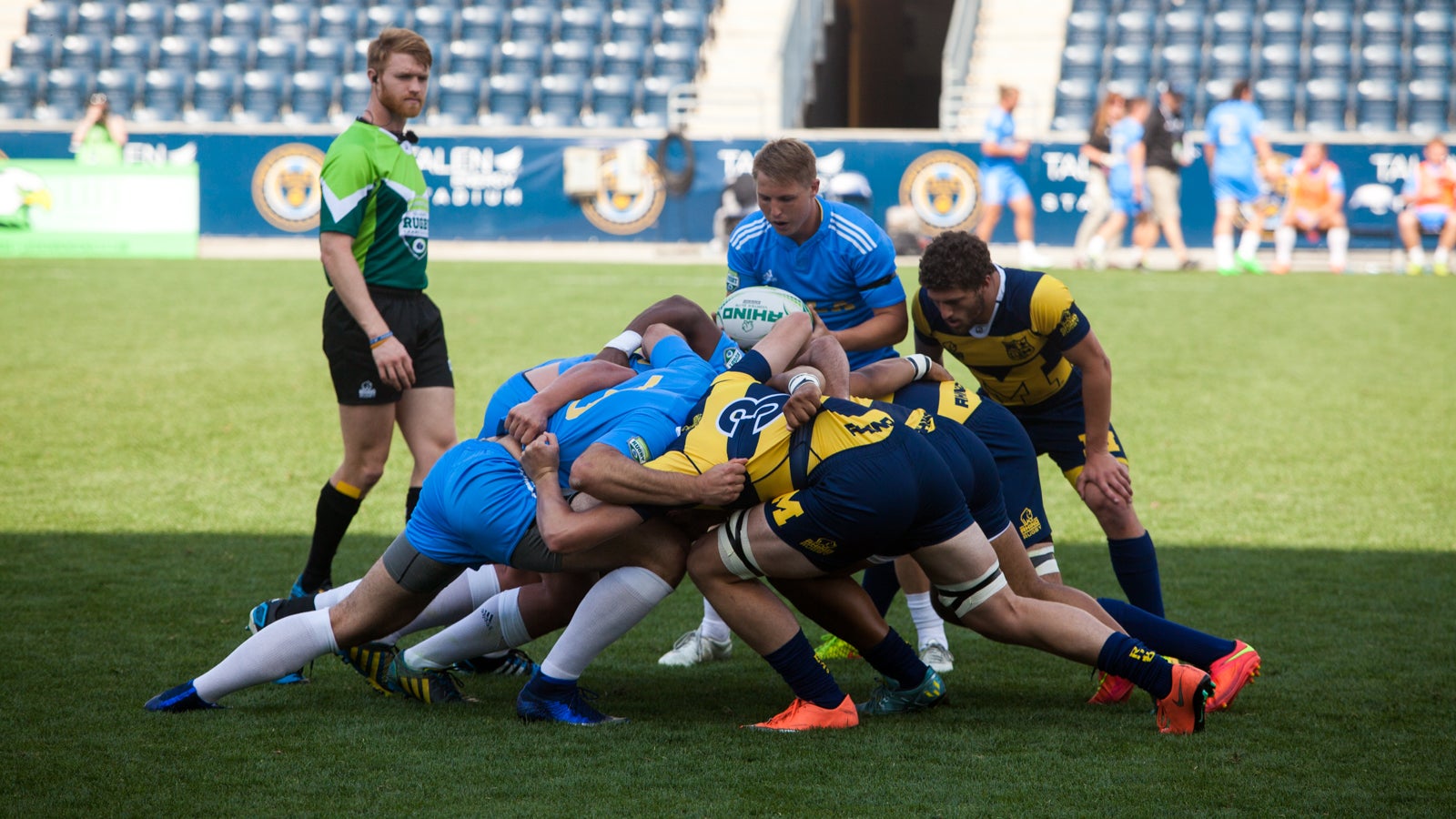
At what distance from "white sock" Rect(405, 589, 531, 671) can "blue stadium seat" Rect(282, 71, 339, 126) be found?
2003 cm

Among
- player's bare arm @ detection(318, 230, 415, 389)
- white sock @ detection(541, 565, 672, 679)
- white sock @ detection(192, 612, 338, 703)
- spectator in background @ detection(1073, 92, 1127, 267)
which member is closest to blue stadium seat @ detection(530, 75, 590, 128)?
spectator in background @ detection(1073, 92, 1127, 267)

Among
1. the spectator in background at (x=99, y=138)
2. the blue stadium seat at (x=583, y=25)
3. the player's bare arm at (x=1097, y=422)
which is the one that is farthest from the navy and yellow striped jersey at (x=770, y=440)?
the blue stadium seat at (x=583, y=25)

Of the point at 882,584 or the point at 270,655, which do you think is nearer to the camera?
the point at 270,655

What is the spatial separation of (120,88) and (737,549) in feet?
72.2

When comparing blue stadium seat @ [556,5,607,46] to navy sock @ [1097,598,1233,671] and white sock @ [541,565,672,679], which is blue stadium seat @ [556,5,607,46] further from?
white sock @ [541,565,672,679]

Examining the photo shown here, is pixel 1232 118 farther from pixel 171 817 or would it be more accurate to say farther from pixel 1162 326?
pixel 171 817

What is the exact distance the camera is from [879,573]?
4957mm

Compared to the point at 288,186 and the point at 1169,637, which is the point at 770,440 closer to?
the point at 1169,637

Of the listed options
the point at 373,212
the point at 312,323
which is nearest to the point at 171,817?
the point at 373,212

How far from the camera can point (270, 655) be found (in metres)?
3.96

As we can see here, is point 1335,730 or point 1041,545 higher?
point 1041,545

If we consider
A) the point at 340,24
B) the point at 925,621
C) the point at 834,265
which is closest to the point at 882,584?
the point at 925,621

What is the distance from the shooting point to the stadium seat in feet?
74.5

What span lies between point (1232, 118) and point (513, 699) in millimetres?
14829
